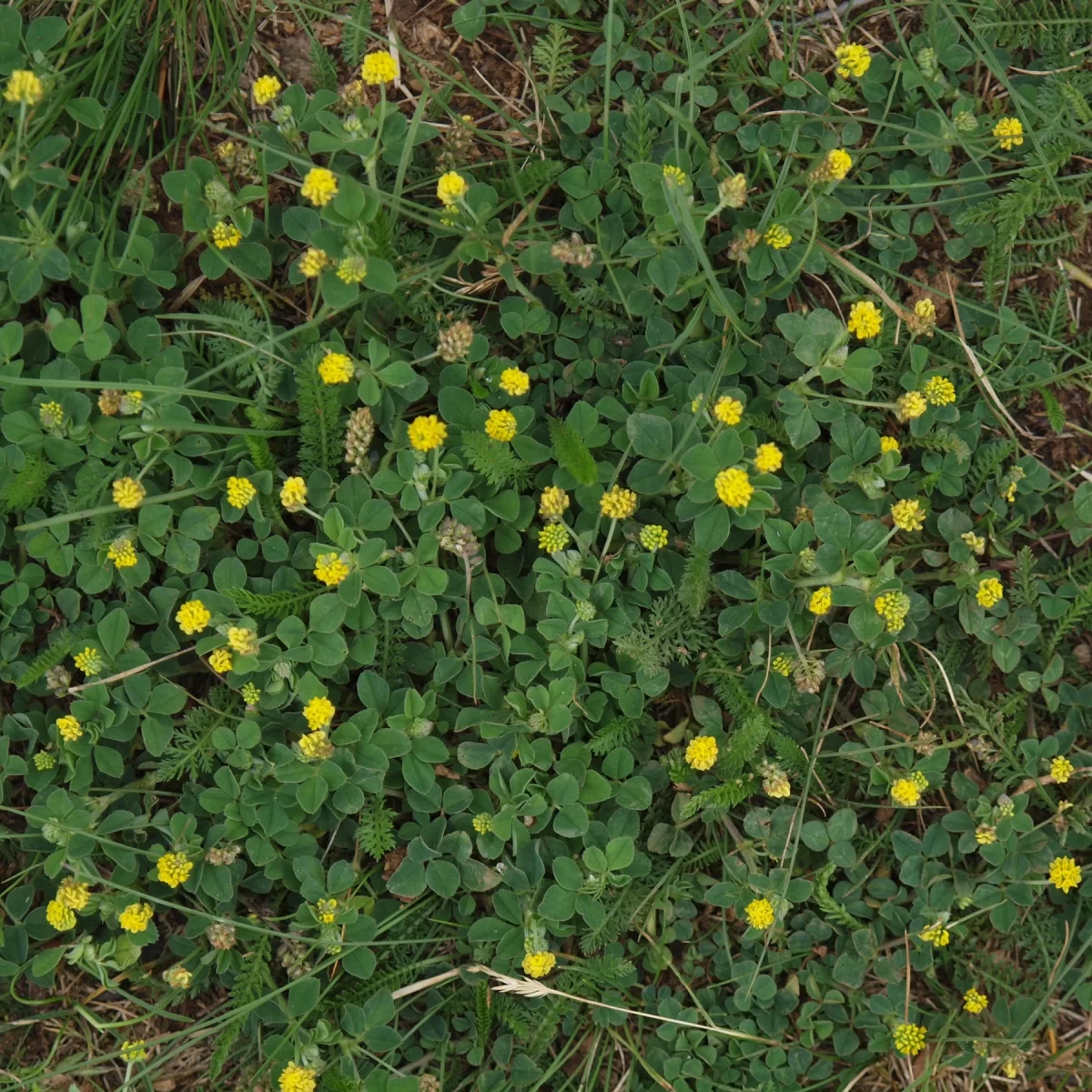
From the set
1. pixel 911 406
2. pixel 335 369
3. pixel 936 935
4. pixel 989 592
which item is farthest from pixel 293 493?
pixel 936 935

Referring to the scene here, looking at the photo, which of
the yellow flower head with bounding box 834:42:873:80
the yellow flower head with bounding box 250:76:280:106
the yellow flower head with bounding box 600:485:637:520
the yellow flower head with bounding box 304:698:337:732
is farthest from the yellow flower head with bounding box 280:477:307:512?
the yellow flower head with bounding box 834:42:873:80

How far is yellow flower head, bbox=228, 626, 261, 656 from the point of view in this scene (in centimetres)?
283

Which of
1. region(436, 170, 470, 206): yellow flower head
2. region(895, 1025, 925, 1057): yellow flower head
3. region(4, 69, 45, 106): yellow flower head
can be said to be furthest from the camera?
region(895, 1025, 925, 1057): yellow flower head

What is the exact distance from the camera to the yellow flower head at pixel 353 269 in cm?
282

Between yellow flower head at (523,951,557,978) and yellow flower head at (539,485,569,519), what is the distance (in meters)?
1.30

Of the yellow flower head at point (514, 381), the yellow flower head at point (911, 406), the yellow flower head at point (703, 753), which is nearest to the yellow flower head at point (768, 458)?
the yellow flower head at point (911, 406)

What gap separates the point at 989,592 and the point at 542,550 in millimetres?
1425

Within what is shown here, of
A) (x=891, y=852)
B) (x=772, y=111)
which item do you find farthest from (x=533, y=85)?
(x=891, y=852)

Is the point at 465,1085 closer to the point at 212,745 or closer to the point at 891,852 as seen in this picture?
the point at 212,745

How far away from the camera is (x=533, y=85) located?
128 inches

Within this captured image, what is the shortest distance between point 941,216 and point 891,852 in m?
2.16

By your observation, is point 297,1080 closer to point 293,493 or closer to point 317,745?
point 317,745

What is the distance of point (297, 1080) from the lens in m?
2.87

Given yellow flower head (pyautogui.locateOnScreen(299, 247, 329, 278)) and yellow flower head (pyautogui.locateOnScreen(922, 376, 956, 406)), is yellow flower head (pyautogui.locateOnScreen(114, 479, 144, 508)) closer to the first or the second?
yellow flower head (pyautogui.locateOnScreen(299, 247, 329, 278))
